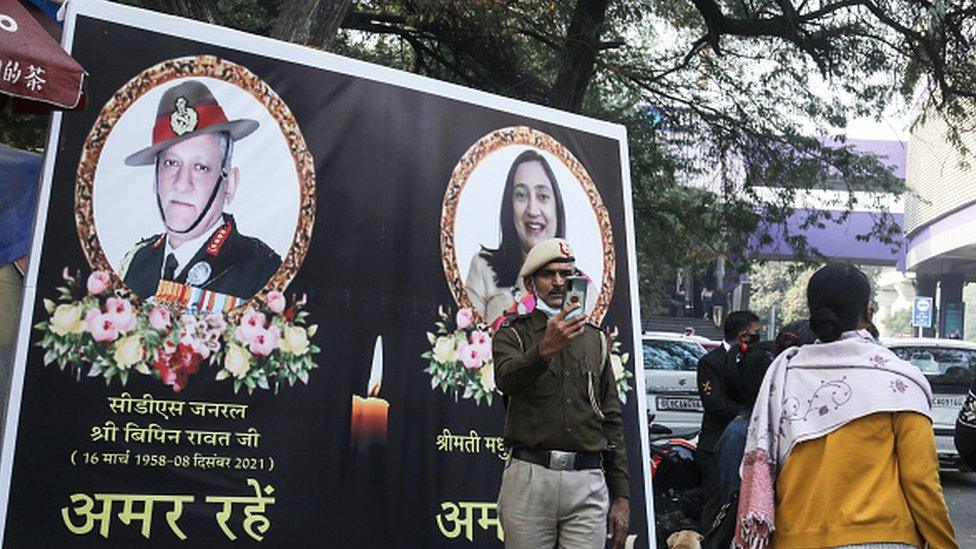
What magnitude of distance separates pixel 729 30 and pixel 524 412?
10.2 meters

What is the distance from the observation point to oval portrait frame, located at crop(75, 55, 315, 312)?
549 cm

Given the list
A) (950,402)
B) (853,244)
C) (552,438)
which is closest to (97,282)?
(552,438)

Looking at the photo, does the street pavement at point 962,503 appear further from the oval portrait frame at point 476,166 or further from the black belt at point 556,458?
the black belt at point 556,458

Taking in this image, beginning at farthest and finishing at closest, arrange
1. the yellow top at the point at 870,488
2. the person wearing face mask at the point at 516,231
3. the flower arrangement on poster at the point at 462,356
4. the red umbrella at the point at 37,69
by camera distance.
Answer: the person wearing face mask at the point at 516,231 → the flower arrangement on poster at the point at 462,356 → the red umbrella at the point at 37,69 → the yellow top at the point at 870,488

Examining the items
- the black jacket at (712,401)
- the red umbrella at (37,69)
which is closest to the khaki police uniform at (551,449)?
the red umbrella at (37,69)

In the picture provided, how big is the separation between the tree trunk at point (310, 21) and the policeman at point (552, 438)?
4205 millimetres

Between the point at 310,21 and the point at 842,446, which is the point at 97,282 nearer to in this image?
the point at 842,446

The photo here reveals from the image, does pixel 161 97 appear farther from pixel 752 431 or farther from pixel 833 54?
pixel 833 54

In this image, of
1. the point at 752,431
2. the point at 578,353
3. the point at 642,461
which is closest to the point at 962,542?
the point at 642,461

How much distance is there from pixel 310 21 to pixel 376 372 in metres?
3.71

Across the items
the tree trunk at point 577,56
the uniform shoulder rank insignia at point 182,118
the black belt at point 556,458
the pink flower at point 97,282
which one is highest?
the tree trunk at point 577,56

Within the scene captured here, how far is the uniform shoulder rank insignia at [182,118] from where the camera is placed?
5809mm

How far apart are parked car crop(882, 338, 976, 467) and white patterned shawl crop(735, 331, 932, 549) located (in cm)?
1144

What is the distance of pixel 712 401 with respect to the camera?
8.80 m
